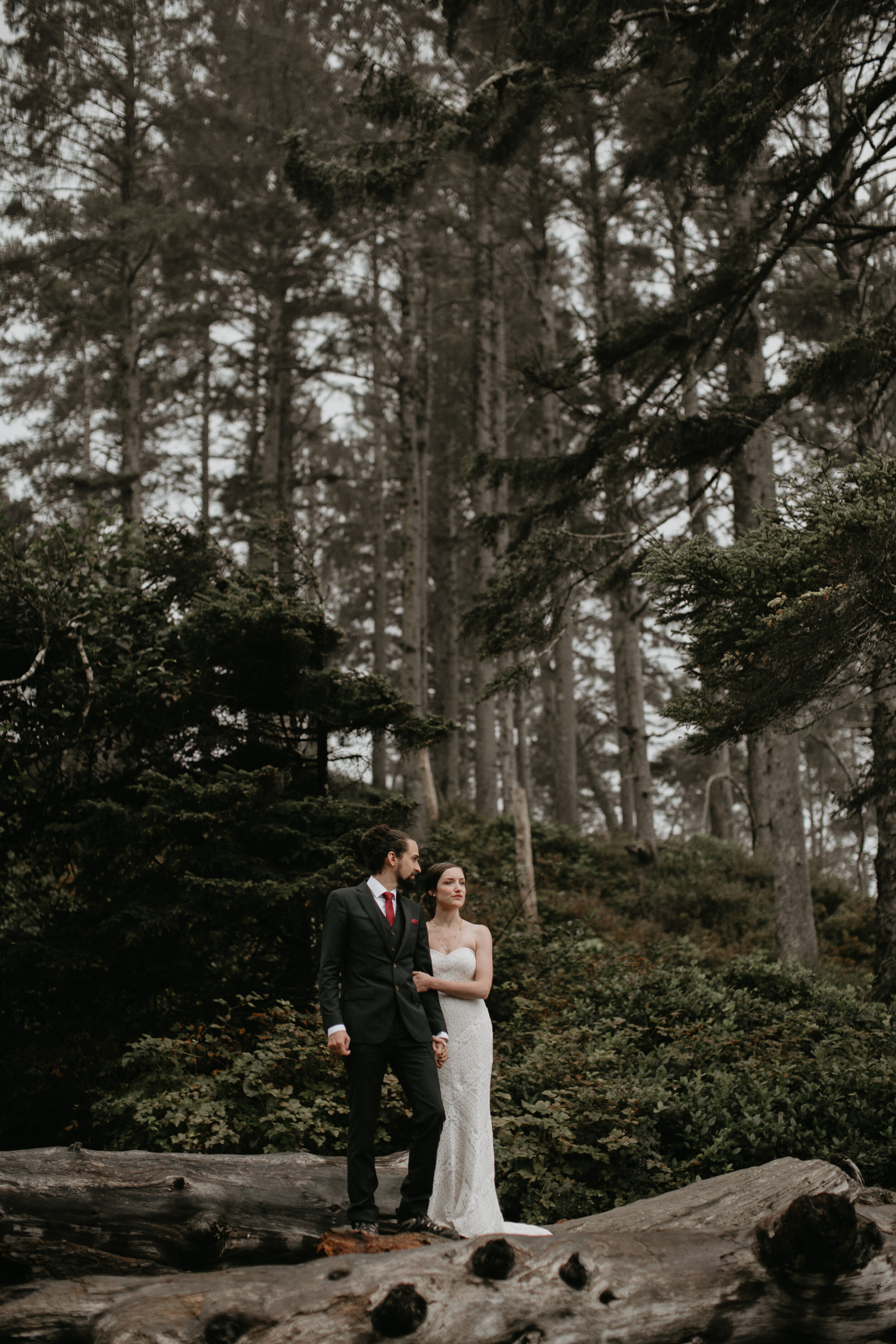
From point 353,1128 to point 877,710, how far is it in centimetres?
772

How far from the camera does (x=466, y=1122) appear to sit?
17.5 ft

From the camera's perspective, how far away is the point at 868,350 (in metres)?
8.39

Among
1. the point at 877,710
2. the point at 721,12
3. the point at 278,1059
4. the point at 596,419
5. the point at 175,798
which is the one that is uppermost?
the point at 721,12

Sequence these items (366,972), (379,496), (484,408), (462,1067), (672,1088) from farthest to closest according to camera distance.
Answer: (379,496)
(484,408)
(672,1088)
(462,1067)
(366,972)

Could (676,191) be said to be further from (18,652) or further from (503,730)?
(18,652)

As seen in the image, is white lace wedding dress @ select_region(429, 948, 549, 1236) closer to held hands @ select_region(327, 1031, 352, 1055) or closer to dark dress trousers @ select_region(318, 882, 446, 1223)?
dark dress trousers @ select_region(318, 882, 446, 1223)

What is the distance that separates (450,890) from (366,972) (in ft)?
2.62

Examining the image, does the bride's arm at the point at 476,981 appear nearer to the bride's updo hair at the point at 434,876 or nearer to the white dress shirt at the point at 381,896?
the white dress shirt at the point at 381,896

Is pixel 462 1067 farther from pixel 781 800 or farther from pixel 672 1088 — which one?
pixel 781 800

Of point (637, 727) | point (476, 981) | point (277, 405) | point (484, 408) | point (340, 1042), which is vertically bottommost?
point (340, 1042)

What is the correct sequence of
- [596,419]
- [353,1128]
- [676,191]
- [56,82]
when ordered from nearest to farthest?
[353,1128]
[596,419]
[56,82]
[676,191]

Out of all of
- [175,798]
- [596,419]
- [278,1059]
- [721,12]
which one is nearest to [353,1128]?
[278,1059]

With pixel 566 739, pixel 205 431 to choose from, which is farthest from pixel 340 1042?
pixel 205 431

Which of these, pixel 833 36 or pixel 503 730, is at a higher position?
pixel 833 36
